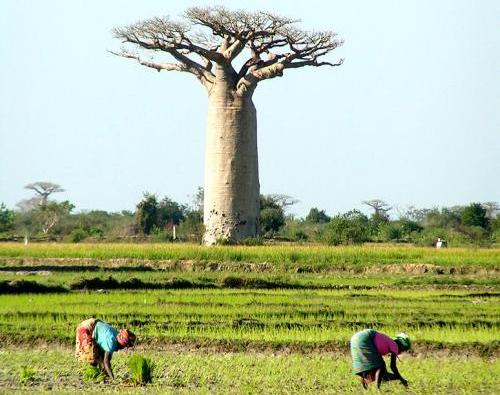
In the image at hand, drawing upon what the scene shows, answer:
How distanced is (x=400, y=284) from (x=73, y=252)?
9763 millimetres

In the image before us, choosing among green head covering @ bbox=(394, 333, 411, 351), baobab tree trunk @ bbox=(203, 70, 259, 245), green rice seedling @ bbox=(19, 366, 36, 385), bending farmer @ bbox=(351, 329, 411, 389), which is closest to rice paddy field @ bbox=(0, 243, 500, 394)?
green rice seedling @ bbox=(19, 366, 36, 385)

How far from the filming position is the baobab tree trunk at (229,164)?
34.3 metres

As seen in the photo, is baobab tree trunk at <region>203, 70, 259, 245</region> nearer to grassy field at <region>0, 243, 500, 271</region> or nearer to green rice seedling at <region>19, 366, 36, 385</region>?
grassy field at <region>0, 243, 500, 271</region>

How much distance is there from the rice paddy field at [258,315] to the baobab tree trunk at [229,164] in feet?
17.0

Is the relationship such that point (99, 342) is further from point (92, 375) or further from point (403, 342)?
point (403, 342)

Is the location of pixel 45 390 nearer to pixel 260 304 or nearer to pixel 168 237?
pixel 260 304

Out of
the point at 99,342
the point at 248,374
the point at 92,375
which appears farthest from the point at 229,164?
the point at 92,375

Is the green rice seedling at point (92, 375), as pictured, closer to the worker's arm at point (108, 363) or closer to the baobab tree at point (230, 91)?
the worker's arm at point (108, 363)

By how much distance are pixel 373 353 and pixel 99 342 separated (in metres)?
2.50

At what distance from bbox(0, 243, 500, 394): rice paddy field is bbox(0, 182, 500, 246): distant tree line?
30.9 feet

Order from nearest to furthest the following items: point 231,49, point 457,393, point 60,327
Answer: point 457,393 → point 60,327 → point 231,49

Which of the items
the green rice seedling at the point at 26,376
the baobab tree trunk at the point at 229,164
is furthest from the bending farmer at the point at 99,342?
the baobab tree trunk at the point at 229,164

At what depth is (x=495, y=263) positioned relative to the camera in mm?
26859

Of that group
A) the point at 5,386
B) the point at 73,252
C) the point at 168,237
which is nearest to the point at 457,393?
the point at 5,386
